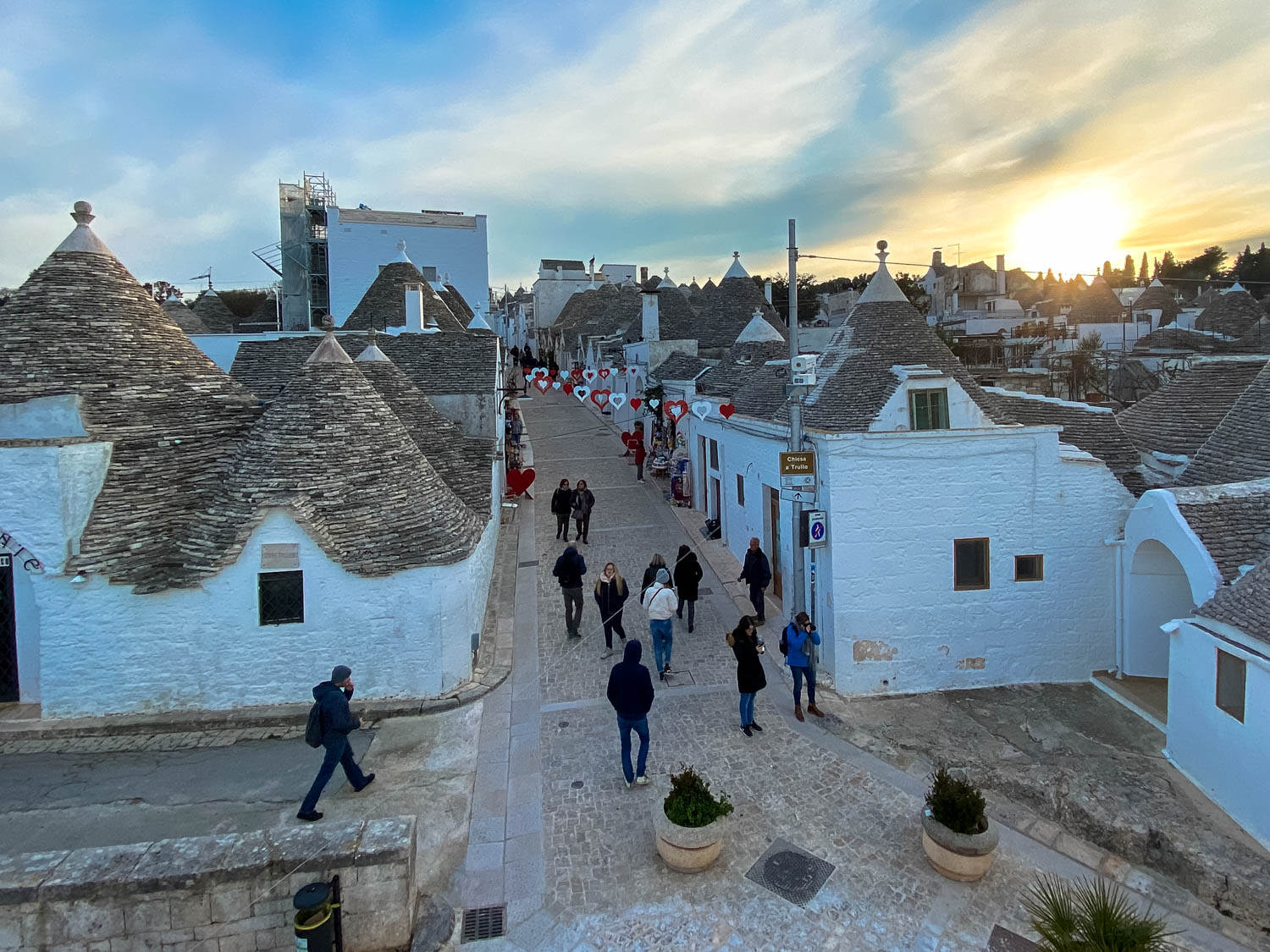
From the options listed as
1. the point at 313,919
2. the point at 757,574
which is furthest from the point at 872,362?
the point at 313,919

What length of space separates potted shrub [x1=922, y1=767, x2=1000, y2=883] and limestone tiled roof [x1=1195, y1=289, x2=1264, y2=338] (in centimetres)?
3421

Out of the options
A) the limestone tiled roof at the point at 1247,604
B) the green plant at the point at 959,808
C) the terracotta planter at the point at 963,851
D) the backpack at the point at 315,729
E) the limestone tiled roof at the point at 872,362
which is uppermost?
the limestone tiled roof at the point at 872,362

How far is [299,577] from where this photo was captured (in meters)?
9.93

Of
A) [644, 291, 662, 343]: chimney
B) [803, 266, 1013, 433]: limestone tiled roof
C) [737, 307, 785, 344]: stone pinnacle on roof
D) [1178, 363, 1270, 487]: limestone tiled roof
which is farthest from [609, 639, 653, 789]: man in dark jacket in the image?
[644, 291, 662, 343]: chimney

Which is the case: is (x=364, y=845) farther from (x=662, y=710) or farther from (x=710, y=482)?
(x=710, y=482)

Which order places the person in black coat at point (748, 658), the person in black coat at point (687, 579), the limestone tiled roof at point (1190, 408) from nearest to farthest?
the person in black coat at point (748, 658), the person in black coat at point (687, 579), the limestone tiled roof at point (1190, 408)

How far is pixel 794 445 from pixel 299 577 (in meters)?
7.06

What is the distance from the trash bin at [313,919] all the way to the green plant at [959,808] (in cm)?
526

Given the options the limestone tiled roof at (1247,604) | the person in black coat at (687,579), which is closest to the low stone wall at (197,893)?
the person in black coat at (687,579)

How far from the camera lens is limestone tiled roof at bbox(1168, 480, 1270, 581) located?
350 inches

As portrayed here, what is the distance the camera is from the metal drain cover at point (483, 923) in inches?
241

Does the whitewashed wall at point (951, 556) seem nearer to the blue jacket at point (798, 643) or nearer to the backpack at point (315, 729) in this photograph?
the blue jacket at point (798, 643)

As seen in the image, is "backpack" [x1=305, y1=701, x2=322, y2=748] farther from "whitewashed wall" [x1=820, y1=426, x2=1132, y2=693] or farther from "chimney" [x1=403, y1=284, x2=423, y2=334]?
"chimney" [x1=403, y1=284, x2=423, y2=334]

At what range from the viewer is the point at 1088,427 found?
14.0 m
